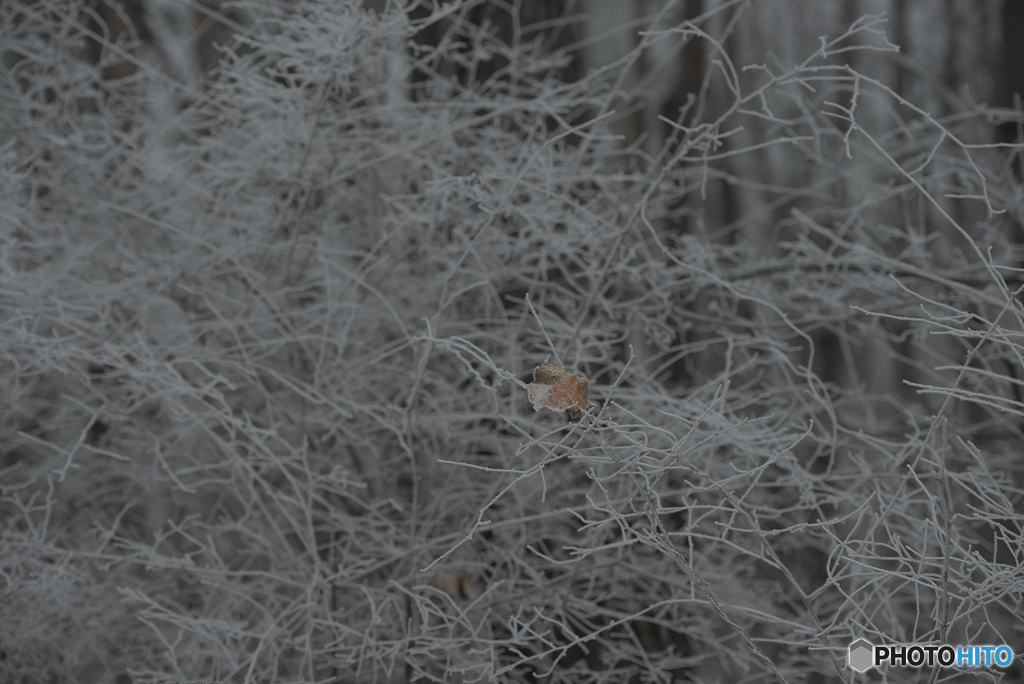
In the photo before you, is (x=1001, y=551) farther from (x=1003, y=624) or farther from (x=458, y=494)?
(x=458, y=494)

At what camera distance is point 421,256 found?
2.62 meters

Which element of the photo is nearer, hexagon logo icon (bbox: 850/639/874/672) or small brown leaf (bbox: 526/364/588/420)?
small brown leaf (bbox: 526/364/588/420)

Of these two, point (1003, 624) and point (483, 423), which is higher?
point (483, 423)

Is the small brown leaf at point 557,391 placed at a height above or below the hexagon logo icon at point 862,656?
above

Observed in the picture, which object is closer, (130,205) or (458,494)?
(458,494)

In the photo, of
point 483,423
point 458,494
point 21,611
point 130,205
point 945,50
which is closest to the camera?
point 458,494

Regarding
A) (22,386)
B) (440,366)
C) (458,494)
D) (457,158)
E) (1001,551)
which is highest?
(457,158)

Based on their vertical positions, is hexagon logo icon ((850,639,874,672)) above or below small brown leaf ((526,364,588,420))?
below

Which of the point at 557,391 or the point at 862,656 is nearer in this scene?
the point at 557,391

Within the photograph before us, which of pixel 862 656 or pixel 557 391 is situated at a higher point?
pixel 557 391

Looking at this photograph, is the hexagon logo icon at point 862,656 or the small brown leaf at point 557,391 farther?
the hexagon logo icon at point 862,656

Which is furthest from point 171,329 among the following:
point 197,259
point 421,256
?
point 421,256

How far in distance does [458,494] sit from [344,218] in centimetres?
129

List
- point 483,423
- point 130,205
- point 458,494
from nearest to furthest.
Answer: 1. point 458,494
2. point 483,423
3. point 130,205
